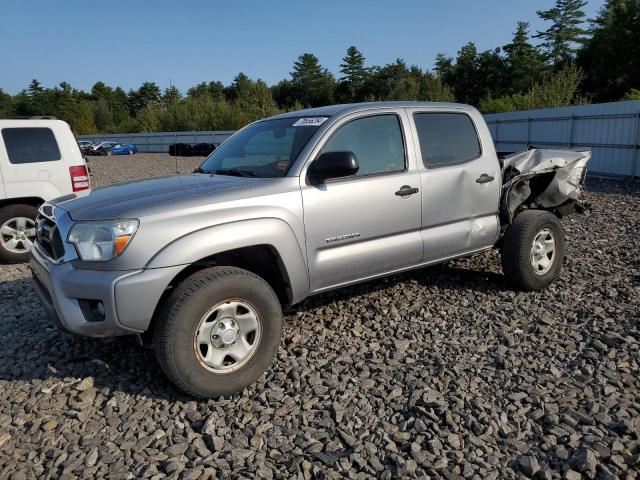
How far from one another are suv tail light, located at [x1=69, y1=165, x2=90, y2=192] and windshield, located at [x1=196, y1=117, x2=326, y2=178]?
344 centimetres

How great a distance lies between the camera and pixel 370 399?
10.6 ft

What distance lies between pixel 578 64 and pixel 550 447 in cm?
6470

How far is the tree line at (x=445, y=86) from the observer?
42.4 meters

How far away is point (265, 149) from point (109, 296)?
1732 millimetres

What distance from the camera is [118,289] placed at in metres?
2.89

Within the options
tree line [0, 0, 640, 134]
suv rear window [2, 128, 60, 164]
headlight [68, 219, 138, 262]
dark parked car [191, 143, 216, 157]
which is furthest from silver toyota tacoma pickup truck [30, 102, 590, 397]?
tree line [0, 0, 640, 134]

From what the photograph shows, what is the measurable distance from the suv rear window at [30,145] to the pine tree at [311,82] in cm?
8339

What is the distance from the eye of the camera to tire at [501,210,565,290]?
188 inches

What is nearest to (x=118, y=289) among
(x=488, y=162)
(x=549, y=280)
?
(x=488, y=162)

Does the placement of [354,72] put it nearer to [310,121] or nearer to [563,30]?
[563,30]

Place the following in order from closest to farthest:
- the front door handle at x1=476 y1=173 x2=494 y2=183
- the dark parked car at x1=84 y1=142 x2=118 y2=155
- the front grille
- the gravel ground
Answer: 1. the gravel ground
2. the front grille
3. the front door handle at x1=476 y1=173 x2=494 y2=183
4. the dark parked car at x1=84 y1=142 x2=118 y2=155

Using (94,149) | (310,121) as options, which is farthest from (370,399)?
(94,149)

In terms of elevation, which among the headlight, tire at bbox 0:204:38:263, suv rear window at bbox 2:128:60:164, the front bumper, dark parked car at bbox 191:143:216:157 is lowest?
tire at bbox 0:204:38:263

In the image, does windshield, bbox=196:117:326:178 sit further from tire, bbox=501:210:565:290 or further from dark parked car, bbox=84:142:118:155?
dark parked car, bbox=84:142:118:155
